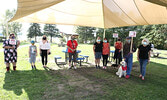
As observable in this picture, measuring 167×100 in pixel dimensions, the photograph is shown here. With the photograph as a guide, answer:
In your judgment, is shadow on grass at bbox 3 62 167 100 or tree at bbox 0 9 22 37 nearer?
shadow on grass at bbox 3 62 167 100

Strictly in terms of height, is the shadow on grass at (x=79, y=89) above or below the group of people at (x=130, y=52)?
below

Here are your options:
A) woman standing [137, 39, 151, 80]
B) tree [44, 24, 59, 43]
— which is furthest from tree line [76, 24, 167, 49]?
woman standing [137, 39, 151, 80]

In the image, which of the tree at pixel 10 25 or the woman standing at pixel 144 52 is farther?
the tree at pixel 10 25

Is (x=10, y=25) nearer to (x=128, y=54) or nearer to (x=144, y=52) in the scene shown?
(x=128, y=54)

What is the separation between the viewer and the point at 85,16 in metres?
6.86

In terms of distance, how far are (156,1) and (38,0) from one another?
3.24 m

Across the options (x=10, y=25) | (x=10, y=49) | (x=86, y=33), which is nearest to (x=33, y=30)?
(x=10, y=25)

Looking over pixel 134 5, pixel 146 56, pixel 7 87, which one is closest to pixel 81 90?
pixel 7 87

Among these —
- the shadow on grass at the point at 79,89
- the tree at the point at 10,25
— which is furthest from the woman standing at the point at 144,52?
the tree at the point at 10,25

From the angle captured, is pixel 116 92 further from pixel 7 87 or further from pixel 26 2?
pixel 26 2

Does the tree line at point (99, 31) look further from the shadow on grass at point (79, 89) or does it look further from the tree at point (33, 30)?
the shadow on grass at point (79, 89)

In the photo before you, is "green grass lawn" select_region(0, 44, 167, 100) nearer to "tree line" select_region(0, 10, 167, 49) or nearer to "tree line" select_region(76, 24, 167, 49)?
"tree line" select_region(76, 24, 167, 49)

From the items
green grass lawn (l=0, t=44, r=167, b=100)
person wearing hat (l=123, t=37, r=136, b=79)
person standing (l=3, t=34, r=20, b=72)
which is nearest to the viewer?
green grass lawn (l=0, t=44, r=167, b=100)

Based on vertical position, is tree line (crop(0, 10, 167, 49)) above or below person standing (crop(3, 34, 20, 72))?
above
